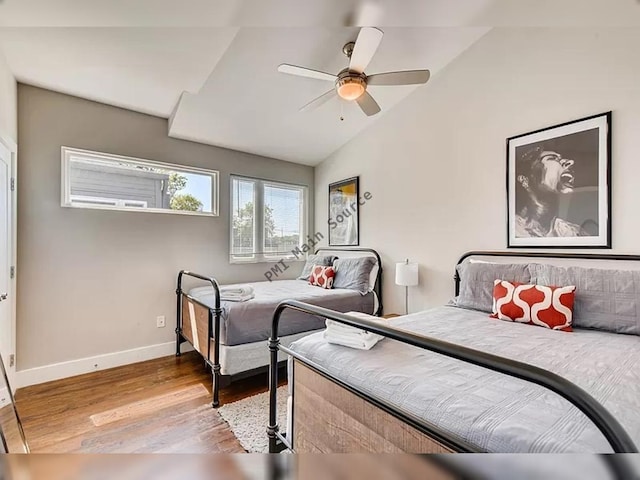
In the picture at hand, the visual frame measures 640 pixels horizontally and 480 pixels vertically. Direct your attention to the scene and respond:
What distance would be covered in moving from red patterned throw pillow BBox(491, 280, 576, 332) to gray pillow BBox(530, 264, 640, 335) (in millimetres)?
80

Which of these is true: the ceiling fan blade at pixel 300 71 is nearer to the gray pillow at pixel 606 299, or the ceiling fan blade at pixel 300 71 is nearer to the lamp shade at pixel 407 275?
the lamp shade at pixel 407 275

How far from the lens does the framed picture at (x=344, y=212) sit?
13.1ft

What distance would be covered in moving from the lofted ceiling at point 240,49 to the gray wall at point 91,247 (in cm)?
22

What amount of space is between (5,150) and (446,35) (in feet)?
12.0

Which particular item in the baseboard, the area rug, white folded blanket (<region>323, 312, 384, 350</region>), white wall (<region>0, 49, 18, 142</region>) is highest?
white wall (<region>0, 49, 18, 142</region>)

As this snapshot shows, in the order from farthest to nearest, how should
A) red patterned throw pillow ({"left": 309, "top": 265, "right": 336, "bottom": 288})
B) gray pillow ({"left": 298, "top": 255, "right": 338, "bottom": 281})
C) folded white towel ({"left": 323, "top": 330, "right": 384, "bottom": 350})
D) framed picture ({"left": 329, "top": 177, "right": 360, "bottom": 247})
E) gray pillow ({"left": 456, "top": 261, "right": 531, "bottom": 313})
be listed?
framed picture ({"left": 329, "top": 177, "right": 360, "bottom": 247})
gray pillow ({"left": 298, "top": 255, "right": 338, "bottom": 281})
red patterned throw pillow ({"left": 309, "top": 265, "right": 336, "bottom": 288})
gray pillow ({"left": 456, "top": 261, "right": 531, "bottom": 313})
folded white towel ({"left": 323, "top": 330, "right": 384, "bottom": 350})

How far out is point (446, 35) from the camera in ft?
8.63

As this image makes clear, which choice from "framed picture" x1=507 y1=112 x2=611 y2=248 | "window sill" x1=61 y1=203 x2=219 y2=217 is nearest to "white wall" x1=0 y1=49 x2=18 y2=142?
"window sill" x1=61 y1=203 x2=219 y2=217

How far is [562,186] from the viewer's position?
2320 millimetres

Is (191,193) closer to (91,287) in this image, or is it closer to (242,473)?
(91,287)

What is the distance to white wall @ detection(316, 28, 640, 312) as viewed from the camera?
2053 mm

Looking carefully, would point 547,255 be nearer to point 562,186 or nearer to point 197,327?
point 562,186

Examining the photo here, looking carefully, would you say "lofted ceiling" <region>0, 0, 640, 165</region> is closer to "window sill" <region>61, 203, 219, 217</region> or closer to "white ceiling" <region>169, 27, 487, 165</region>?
"white ceiling" <region>169, 27, 487, 165</region>

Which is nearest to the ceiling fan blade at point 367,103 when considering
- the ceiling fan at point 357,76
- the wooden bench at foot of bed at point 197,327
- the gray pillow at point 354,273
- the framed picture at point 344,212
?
the ceiling fan at point 357,76
